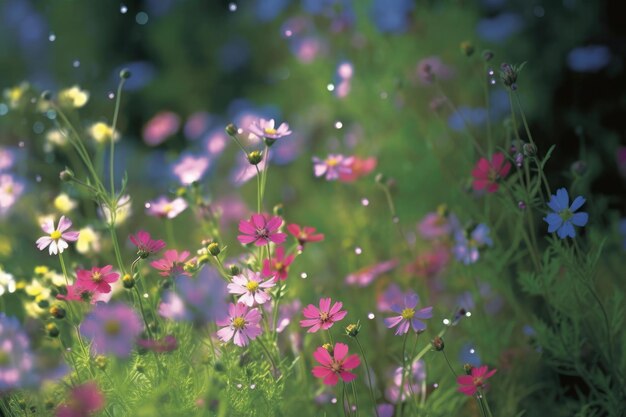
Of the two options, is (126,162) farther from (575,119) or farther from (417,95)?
(575,119)

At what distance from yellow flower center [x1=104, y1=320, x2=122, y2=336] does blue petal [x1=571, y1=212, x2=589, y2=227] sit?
0.50m

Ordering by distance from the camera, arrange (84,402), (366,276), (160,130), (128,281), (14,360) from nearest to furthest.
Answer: (84,402) → (128,281) → (14,360) → (366,276) → (160,130)

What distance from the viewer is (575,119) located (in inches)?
72.6

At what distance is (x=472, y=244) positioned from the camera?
1.17 metres

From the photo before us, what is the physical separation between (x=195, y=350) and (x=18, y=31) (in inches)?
73.9

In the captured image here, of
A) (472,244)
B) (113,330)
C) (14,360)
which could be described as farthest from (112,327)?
(472,244)

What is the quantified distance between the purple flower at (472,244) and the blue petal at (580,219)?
24cm

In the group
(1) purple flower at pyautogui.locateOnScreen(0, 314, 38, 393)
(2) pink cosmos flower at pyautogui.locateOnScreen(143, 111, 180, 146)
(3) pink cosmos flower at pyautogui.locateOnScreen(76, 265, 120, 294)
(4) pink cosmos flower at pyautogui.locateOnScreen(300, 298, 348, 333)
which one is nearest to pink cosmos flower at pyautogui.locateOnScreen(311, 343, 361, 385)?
(4) pink cosmos flower at pyautogui.locateOnScreen(300, 298, 348, 333)

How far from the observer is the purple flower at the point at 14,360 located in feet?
3.09

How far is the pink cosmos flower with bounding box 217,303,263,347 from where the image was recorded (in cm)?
86

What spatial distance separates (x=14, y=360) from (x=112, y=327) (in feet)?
0.72

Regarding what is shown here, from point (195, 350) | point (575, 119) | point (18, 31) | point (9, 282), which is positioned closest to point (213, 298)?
point (195, 350)

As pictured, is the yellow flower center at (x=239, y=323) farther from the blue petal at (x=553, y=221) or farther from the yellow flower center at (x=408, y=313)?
the blue petal at (x=553, y=221)

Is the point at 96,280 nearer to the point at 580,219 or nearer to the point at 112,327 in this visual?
the point at 112,327
